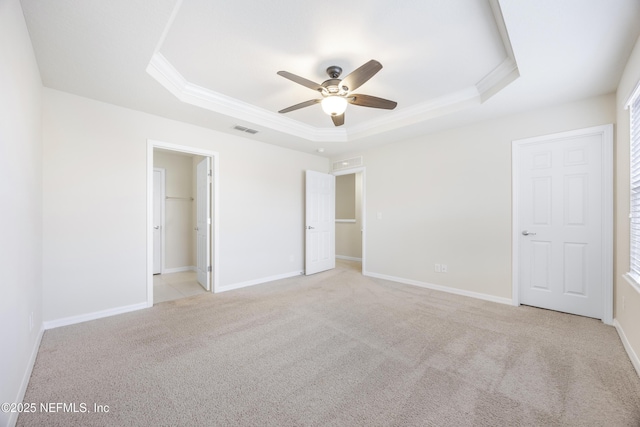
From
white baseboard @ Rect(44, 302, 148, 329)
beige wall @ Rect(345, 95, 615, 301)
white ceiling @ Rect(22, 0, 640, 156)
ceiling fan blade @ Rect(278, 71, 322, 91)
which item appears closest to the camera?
white ceiling @ Rect(22, 0, 640, 156)

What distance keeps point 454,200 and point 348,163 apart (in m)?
2.18

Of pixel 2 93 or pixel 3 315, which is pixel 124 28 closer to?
pixel 2 93

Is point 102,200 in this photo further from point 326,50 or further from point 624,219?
point 624,219

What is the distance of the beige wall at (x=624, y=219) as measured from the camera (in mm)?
2096

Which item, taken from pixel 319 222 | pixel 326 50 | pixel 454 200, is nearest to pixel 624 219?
pixel 454 200

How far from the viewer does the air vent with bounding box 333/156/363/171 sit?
5188mm

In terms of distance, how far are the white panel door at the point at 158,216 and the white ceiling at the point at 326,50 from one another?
2.36 meters

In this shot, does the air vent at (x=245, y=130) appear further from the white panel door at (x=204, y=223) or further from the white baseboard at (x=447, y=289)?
the white baseboard at (x=447, y=289)

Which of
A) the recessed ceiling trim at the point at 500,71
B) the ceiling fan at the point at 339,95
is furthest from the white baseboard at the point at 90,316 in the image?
the recessed ceiling trim at the point at 500,71

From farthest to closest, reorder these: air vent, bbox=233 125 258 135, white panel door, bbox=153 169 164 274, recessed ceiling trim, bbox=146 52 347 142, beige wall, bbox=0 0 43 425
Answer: white panel door, bbox=153 169 164 274
air vent, bbox=233 125 258 135
recessed ceiling trim, bbox=146 52 347 142
beige wall, bbox=0 0 43 425

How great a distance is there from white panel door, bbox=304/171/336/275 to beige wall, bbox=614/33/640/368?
13.3 feet

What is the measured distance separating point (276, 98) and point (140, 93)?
1.47 metres

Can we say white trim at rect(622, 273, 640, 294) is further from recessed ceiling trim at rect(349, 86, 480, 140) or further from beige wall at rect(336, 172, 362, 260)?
beige wall at rect(336, 172, 362, 260)

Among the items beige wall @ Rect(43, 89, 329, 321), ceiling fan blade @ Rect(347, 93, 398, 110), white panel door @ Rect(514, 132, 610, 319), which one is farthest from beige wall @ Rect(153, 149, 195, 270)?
white panel door @ Rect(514, 132, 610, 319)
